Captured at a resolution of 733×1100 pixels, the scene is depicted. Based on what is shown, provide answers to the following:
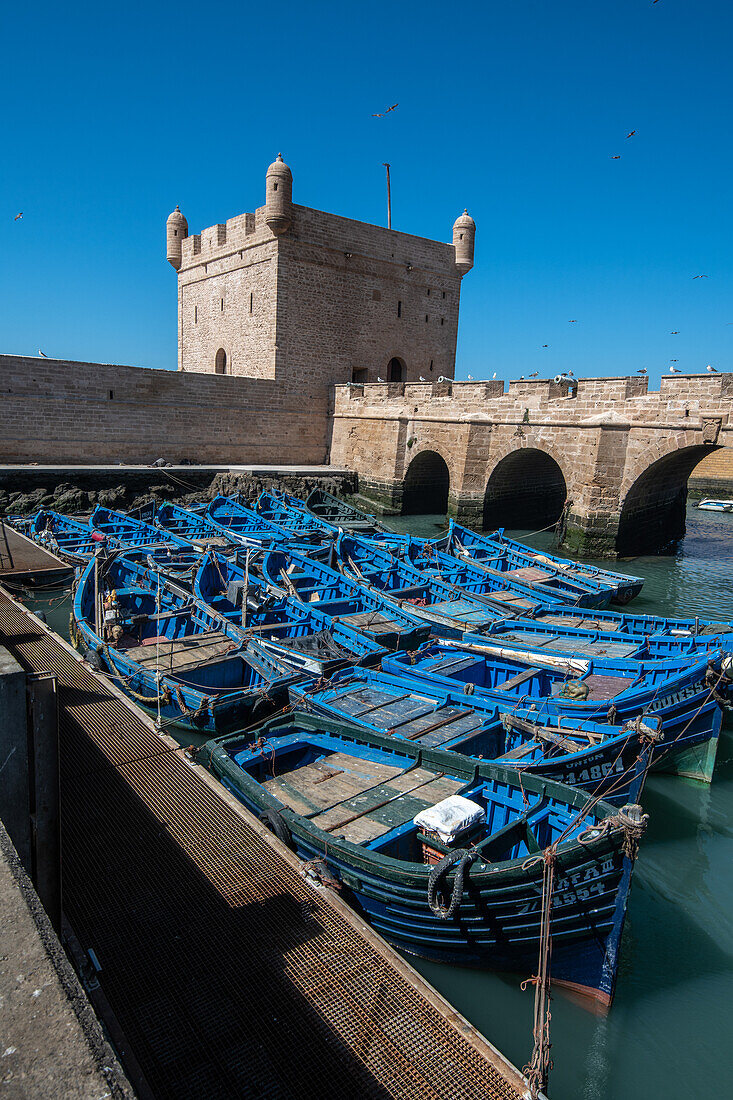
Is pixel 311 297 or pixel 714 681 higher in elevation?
pixel 311 297

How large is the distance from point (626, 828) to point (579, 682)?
13.2 ft

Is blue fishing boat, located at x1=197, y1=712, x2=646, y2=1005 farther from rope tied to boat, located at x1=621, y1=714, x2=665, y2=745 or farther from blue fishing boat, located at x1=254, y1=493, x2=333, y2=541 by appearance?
blue fishing boat, located at x1=254, y1=493, x2=333, y2=541

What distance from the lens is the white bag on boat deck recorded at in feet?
15.9

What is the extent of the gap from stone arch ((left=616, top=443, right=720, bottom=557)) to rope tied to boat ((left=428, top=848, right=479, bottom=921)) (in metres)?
14.5

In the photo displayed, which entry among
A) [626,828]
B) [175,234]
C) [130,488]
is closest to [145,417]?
[130,488]

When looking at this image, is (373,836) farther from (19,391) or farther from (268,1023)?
(19,391)

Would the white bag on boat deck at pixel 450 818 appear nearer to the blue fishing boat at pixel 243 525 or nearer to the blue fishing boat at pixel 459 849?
the blue fishing boat at pixel 459 849

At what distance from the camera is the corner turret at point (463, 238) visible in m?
30.2

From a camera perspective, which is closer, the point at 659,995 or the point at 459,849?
the point at 459,849

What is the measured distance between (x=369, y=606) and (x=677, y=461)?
1208 cm

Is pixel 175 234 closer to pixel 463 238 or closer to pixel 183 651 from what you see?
pixel 463 238

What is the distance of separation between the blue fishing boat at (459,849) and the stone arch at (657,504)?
13.4 meters

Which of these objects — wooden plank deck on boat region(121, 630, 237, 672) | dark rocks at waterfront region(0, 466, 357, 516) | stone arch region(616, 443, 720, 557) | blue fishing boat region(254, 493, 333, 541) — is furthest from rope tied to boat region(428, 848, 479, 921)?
dark rocks at waterfront region(0, 466, 357, 516)

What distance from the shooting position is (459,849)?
4664 millimetres
